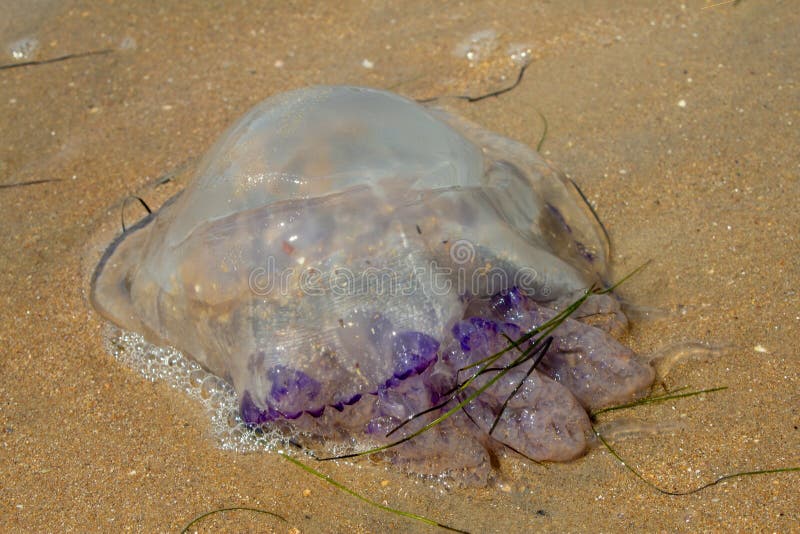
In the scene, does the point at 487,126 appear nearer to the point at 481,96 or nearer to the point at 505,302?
the point at 481,96

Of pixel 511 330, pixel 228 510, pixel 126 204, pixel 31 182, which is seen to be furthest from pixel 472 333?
pixel 31 182

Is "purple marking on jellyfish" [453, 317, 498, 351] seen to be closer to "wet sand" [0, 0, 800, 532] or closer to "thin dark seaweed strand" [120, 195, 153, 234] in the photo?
"wet sand" [0, 0, 800, 532]

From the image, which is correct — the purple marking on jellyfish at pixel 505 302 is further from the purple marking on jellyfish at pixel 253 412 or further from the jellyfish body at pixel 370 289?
the purple marking on jellyfish at pixel 253 412

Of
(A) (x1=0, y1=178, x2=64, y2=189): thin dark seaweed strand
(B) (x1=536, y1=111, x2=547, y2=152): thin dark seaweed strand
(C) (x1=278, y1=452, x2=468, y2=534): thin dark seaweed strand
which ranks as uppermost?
(A) (x1=0, y1=178, x2=64, y2=189): thin dark seaweed strand

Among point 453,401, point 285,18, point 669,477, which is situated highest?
point 285,18

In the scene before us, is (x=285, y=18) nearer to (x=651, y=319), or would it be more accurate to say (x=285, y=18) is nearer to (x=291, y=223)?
(x=291, y=223)

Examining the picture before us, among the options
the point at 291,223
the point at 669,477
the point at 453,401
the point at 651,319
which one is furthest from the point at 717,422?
the point at 291,223

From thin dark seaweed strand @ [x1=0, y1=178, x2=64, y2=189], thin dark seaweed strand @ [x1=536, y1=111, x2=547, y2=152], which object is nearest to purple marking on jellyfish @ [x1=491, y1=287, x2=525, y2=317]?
thin dark seaweed strand @ [x1=536, y1=111, x2=547, y2=152]
